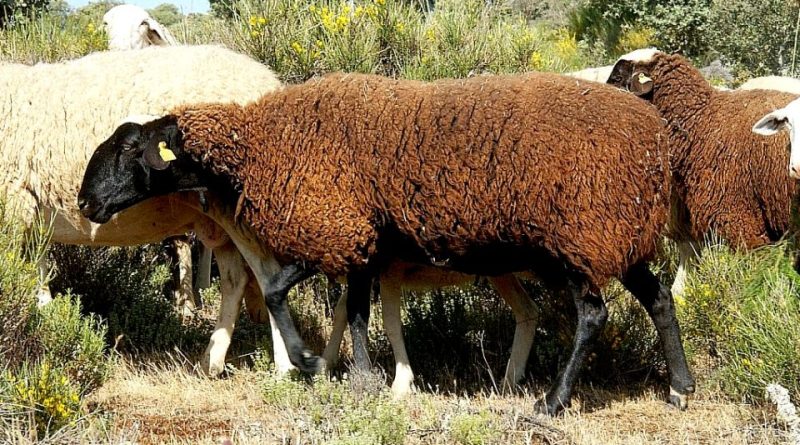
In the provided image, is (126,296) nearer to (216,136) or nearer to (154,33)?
→ (216,136)

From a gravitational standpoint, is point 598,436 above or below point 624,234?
below

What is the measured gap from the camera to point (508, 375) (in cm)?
665

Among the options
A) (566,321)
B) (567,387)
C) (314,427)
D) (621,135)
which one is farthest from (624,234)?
(314,427)

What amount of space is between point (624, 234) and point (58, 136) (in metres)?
3.92

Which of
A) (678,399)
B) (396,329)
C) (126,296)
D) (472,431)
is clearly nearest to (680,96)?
(678,399)

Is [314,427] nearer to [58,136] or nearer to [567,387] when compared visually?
[567,387]

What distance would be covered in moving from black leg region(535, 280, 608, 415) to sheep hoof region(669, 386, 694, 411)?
688 millimetres

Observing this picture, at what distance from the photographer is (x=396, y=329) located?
6730 mm

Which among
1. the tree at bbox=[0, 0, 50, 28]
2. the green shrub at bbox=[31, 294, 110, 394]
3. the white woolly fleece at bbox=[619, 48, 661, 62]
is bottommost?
the green shrub at bbox=[31, 294, 110, 394]

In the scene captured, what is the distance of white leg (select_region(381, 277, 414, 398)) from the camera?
21.6 ft

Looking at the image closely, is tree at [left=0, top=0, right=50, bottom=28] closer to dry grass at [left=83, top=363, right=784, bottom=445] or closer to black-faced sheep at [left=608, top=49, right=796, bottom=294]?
dry grass at [left=83, top=363, right=784, bottom=445]

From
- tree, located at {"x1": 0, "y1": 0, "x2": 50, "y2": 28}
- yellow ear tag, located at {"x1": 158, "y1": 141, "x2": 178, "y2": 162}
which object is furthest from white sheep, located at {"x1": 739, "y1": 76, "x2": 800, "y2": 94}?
tree, located at {"x1": 0, "y1": 0, "x2": 50, "y2": 28}

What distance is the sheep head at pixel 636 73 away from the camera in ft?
26.6

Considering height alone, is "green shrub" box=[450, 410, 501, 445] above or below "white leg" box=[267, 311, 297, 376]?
above
